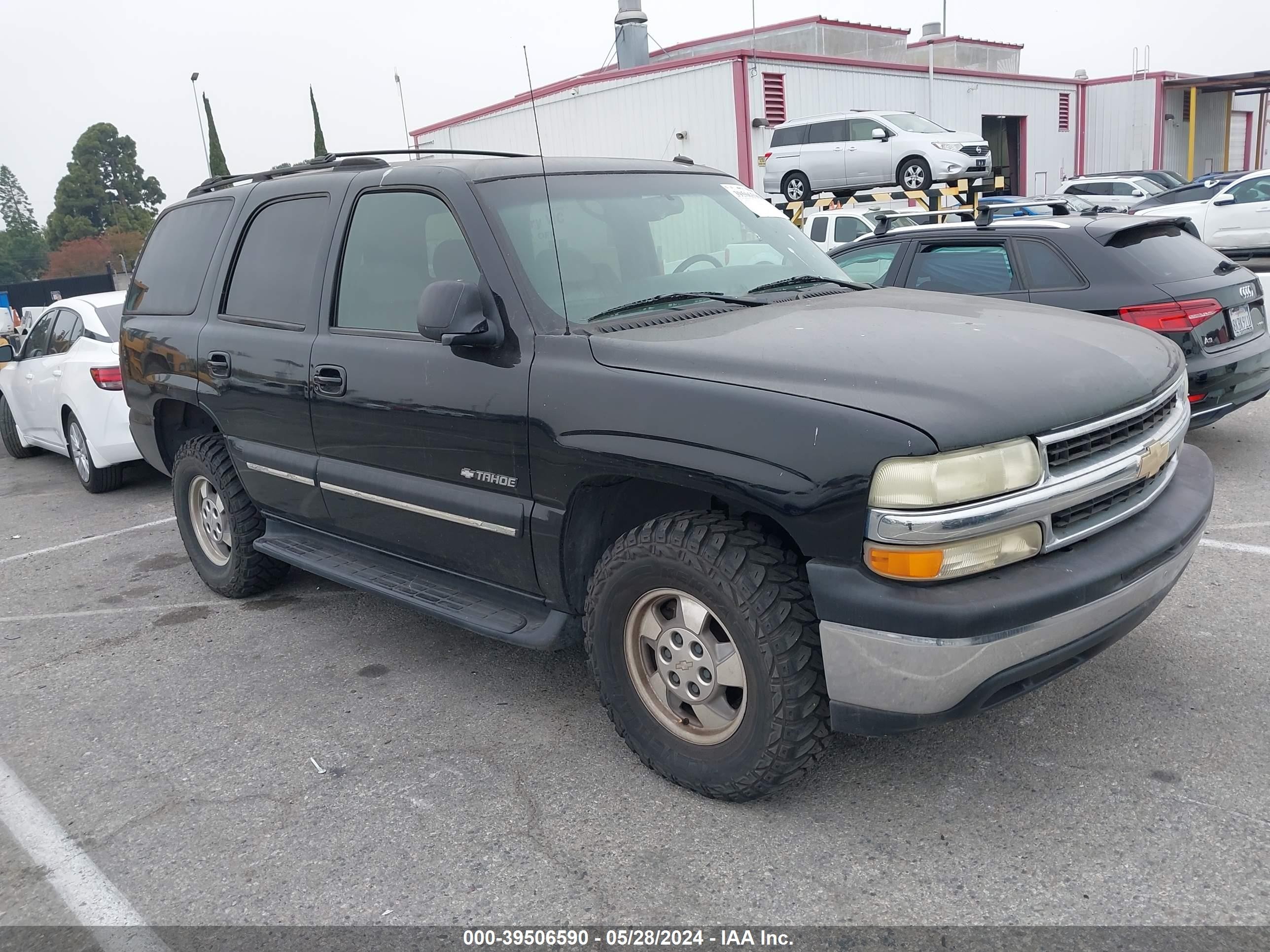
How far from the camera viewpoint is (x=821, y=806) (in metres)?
3.02

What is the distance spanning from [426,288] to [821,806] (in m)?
2.01

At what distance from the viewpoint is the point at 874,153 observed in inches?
836

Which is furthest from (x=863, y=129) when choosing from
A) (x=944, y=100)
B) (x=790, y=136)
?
(x=944, y=100)

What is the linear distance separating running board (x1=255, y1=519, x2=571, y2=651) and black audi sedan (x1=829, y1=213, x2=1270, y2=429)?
3.03 m

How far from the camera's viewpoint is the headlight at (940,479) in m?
2.50

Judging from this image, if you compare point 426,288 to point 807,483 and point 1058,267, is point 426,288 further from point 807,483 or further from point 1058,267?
point 1058,267

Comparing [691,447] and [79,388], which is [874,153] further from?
[691,447]

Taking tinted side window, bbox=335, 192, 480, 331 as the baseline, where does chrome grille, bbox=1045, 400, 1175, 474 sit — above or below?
below

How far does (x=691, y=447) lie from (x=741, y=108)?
22.4 metres

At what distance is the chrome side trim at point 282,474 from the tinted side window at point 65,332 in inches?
180

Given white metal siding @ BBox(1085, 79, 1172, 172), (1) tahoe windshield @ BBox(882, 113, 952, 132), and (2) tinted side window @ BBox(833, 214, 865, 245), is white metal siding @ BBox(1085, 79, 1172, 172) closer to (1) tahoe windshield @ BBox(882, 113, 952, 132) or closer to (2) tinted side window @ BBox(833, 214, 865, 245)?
(1) tahoe windshield @ BBox(882, 113, 952, 132)

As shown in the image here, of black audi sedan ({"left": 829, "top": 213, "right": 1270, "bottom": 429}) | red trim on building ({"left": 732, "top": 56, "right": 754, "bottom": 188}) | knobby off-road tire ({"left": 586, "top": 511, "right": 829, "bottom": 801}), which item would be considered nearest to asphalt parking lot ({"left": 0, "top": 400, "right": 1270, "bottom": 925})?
knobby off-road tire ({"left": 586, "top": 511, "right": 829, "bottom": 801})

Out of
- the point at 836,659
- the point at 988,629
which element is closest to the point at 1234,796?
the point at 988,629

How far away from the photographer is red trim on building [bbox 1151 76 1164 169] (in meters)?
38.0
